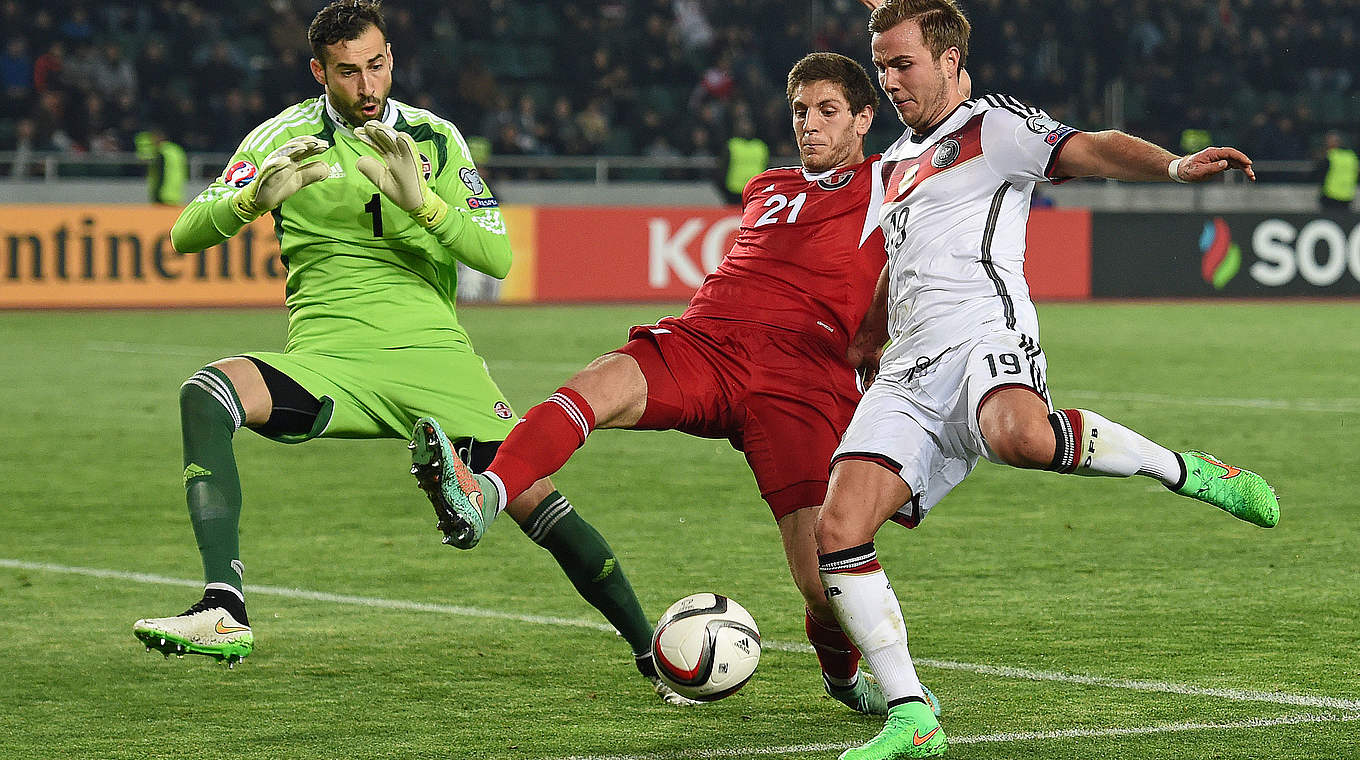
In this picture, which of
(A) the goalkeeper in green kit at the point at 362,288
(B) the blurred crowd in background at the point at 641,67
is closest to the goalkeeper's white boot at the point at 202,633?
(A) the goalkeeper in green kit at the point at 362,288

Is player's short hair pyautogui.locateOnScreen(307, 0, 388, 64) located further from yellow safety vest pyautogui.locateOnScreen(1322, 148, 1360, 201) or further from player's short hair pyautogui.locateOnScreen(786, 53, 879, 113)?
yellow safety vest pyautogui.locateOnScreen(1322, 148, 1360, 201)

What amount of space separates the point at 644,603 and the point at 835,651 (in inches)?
61.8

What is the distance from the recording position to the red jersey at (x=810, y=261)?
518 cm

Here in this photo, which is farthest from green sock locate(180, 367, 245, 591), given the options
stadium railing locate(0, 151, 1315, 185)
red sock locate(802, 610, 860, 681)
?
stadium railing locate(0, 151, 1315, 185)

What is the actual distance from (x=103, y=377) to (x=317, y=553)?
7.43 metres

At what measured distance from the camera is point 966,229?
15.4 ft

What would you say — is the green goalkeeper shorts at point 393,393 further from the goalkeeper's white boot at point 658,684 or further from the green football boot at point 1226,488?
the green football boot at point 1226,488

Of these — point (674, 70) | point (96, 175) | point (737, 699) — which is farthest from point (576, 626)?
point (674, 70)

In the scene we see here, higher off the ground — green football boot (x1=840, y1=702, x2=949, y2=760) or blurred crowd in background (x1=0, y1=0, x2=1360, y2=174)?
blurred crowd in background (x1=0, y1=0, x2=1360, y2=174)

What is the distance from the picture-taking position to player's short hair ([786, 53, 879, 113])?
5.23m

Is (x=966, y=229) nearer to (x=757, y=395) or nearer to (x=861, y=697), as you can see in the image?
(x=757, y=395)

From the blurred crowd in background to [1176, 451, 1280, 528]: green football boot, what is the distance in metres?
19.1

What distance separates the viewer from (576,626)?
6105 mm

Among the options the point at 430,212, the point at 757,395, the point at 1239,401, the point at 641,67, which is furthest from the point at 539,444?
the point at 641,67
